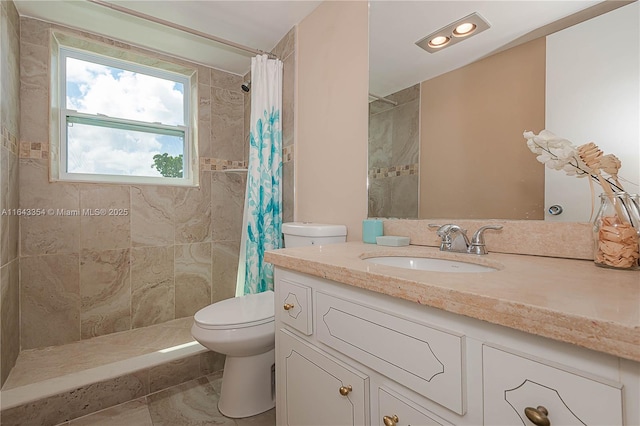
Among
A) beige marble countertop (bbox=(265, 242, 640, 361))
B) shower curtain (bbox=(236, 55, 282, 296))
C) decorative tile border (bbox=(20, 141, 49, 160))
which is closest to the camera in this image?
beige marble countertop (bbox=(265, 242, 640, 361))

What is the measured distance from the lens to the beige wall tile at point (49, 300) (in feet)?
6.35

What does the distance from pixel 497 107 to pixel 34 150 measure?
2.69m

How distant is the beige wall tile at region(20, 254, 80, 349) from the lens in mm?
1935

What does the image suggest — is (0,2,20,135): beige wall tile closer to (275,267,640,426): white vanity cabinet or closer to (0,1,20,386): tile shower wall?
(0,1,20,386): tile shower wall

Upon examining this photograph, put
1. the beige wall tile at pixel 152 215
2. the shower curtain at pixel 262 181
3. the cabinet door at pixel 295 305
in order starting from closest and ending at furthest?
the cabinet door at pixel 295 305 < the shower curtain at pixel 262 181 < the beige wall tile at pixel 152 215

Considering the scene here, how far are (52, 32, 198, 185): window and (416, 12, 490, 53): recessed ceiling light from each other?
2077 millimetres

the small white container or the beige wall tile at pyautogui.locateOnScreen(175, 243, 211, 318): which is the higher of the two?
the small white container

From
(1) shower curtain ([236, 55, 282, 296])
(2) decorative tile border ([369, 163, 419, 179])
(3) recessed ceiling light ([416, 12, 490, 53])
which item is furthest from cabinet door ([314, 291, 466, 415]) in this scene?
(1) shower curtain ([236, 55, 282, 296])

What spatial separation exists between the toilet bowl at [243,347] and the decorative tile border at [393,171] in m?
0.88

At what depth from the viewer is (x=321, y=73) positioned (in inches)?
71.6

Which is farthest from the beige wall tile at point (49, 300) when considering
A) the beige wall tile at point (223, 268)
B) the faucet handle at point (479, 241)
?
the faucet handle at point (479, 241)

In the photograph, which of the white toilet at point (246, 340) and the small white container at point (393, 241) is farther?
the white toilet at point (246, 340)

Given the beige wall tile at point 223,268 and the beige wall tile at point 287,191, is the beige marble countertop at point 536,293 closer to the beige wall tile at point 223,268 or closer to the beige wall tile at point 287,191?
the beige wall tile at point 287,191

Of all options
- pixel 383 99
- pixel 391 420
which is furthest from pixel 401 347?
pixel 383 99
